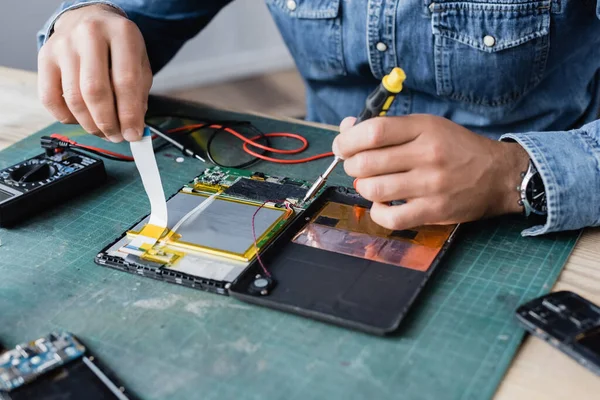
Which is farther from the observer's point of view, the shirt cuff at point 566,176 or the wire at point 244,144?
the wire at point 244,144

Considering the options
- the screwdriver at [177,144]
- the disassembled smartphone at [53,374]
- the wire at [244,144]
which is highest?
the disassembled smartphone at [53,374]

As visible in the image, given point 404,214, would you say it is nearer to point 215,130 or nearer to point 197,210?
point 197,210

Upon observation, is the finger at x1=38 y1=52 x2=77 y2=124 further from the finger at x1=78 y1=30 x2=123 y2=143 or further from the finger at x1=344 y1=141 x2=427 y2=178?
the finger at x1=344 y1=141 x2=427 y2=178

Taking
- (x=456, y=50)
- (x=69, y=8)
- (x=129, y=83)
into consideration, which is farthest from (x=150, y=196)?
(x=456, y=50)

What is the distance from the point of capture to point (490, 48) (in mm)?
1173

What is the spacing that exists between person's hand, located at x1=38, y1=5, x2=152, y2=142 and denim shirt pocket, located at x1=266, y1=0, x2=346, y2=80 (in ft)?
1.28

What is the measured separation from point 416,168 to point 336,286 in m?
0.20

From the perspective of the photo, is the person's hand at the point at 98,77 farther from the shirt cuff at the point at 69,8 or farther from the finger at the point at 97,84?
the shirt cuff at the point at 69,8

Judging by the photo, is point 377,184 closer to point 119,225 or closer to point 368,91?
point 119,225

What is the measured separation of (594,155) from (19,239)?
84 cm

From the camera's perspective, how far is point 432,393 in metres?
0.63

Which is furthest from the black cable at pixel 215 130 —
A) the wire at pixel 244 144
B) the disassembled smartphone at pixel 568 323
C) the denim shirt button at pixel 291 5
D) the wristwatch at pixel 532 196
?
the disassembled smartphone at pixel 568 323

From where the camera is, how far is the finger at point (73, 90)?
994mm

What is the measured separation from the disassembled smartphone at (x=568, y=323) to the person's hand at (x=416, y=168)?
18 cm
